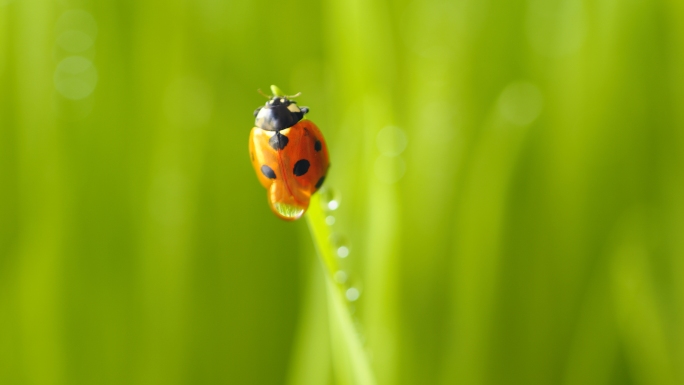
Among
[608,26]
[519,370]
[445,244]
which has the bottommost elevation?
[519,370]

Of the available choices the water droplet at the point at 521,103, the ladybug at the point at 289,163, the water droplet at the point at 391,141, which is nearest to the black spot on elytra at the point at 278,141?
the ladybug at the point at 289,163

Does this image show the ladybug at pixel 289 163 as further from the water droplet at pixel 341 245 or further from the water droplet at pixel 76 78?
the water droplet at pixel 76 78

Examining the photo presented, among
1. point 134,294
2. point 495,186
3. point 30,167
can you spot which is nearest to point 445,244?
point 495,186

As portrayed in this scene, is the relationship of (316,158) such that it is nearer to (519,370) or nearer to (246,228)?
(246,228)

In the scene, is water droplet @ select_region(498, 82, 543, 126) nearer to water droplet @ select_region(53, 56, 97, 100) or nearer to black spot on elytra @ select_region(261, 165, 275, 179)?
black spot on elytra @ select_region(261, 165, 275, 179)

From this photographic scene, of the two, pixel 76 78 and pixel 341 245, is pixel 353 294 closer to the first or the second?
pixel 341 245

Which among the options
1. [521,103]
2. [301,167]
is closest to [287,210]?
[301,167]
